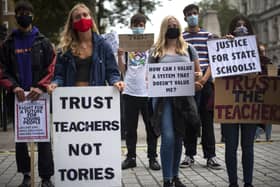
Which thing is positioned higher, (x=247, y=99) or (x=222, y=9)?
(x=222, y=9)

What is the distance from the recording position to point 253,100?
229 inches

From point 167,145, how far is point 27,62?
6.40ft

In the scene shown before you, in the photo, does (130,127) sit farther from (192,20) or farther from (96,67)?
(96,67)

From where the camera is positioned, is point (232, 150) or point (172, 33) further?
point (172, 33)

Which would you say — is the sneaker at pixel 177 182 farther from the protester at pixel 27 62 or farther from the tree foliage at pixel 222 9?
the tree foliage at pixel 222 9

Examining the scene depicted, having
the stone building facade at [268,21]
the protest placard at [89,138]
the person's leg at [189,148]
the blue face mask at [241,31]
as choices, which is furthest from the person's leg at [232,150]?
the stone building facade at [268,21]

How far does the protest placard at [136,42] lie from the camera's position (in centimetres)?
741

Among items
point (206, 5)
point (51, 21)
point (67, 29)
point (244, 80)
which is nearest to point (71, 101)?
point (67, 29)

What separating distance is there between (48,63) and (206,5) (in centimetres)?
7594

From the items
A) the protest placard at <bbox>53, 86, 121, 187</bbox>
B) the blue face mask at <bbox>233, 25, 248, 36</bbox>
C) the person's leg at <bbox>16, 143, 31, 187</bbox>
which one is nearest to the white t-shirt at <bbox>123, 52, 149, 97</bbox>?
the blue face mask at <bbox>233, 25, 248, 36</bbox>

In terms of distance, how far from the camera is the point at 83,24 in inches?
214

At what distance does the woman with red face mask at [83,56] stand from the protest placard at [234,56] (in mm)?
1183

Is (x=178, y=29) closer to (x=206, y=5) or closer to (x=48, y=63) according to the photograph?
(x=48, y=63)

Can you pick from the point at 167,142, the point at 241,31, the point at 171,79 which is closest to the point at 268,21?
the point at 241,31
